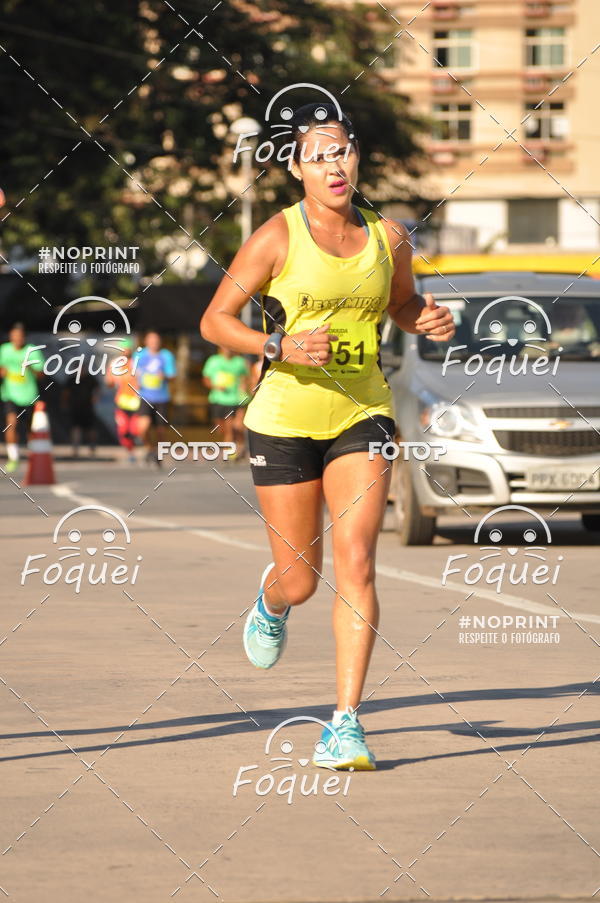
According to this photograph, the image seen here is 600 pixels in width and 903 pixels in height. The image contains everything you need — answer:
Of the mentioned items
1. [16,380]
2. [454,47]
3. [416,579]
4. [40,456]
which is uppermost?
[416,579]

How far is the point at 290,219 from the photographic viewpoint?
20.9ft

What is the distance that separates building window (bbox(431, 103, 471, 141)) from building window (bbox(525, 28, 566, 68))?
8.17ft

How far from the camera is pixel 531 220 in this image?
210ft

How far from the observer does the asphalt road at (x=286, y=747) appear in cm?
482

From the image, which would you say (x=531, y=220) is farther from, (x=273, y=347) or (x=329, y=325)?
(x=273, y=347)

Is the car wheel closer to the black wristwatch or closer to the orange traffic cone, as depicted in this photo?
the black wristwatch

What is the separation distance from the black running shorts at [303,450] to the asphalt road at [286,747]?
2.71 ft

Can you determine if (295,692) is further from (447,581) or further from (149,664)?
(447,581)

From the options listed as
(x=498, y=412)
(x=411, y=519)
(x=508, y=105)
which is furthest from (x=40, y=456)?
(x=508, y=105)

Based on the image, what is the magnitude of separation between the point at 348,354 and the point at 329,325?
11 centimetres

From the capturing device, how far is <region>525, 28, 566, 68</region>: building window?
40.0 m

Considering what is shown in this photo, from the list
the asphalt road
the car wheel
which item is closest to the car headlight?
the car wheel

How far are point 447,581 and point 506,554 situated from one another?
139cm

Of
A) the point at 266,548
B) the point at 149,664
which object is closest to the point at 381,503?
the point at 149,664
